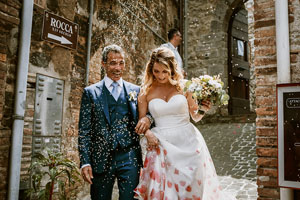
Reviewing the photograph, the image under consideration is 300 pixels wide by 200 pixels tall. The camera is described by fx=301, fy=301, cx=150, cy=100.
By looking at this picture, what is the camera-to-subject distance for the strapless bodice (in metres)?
2.78

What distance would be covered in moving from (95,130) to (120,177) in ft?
1.51

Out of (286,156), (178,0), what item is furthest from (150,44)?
(286,156)

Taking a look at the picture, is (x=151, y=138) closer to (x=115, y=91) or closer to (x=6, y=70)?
(x=115, y=91)

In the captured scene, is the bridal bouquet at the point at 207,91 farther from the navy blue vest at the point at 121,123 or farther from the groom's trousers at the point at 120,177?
the groom's trousers at the point at 120,177

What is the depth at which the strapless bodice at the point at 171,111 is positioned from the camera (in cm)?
278

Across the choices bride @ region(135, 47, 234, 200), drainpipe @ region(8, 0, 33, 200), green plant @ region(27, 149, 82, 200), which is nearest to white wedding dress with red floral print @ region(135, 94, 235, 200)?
bride @ region(135, 47, 234, 200)

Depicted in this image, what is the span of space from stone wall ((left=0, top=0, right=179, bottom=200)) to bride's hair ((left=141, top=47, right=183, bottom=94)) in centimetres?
184

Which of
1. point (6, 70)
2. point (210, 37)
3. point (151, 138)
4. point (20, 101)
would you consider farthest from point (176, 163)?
point (210, 37)

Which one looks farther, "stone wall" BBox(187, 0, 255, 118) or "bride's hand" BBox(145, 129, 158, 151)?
"stone wall" BBox(187, 0, 255, 118)

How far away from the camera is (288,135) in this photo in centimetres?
238

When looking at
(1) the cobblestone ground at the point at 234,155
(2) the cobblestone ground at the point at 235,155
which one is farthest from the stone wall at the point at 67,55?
(2) the cobblestone ground at the point at 235,155

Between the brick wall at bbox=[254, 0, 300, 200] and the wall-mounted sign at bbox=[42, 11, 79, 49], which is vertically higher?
the wall-mounted sign at bbox=[42, 11, 79, 49]

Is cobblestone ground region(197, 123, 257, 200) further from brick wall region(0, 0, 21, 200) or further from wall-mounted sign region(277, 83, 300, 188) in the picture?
brick wall region(0, 0, 21, 200)

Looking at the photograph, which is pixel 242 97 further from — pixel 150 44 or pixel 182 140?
pixel 182 140
